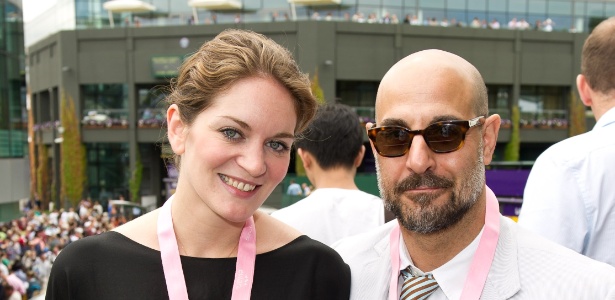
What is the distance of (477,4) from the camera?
114 feet

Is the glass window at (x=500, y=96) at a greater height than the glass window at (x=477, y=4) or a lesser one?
lesser

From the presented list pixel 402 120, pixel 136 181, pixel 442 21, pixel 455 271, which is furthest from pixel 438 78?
pixel 442 21

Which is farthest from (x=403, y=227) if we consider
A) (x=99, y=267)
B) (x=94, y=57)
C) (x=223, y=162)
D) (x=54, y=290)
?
(x=94, y=57)

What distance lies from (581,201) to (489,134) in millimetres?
710

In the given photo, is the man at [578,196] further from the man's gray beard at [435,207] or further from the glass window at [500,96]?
the glass window at [500,96]

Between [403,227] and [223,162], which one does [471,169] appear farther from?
[223,162]

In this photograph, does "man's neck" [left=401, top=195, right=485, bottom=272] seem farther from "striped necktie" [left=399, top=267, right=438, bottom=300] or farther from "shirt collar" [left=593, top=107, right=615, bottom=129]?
"shirt collar" [left=593, top=107, right=615, bottom=129]

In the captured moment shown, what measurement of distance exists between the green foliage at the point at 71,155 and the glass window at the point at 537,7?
27676 mm

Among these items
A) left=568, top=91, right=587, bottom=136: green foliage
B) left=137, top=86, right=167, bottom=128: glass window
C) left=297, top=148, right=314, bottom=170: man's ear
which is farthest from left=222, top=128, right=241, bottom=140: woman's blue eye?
left=568, top=91, right=587, bottom=136: green foliage

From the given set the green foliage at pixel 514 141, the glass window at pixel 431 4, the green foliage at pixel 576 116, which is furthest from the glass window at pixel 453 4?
the green foliage at pixel 576 116

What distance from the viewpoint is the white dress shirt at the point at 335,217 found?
366 cm

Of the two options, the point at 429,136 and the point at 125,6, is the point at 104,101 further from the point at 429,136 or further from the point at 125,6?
the point at 429,136

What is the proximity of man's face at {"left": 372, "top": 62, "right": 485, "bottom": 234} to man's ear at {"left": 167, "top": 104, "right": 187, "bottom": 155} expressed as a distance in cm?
82

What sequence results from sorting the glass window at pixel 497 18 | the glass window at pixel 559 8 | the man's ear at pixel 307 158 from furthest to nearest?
the glass window at pixel 559 8 < the glass window at pixel 497 18 < the man's ear at pixel 307 158
